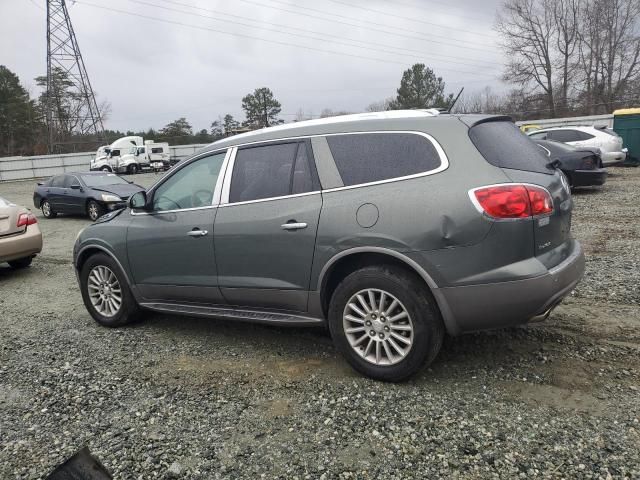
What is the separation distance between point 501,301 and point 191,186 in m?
2.72

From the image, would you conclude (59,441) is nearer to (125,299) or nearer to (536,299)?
(125,299)

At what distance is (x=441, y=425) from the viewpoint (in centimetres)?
291

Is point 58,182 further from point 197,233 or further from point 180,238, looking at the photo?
point 197,233

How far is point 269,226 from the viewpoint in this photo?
3.67 m

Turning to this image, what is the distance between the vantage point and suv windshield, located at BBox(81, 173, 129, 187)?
1423cm

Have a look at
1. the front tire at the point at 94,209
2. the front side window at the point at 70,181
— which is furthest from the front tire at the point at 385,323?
the front side window at the point at 70,181

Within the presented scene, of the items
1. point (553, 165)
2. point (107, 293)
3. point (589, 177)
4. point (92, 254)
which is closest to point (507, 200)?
point (553, 165)

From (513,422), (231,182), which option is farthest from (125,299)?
(513,422)

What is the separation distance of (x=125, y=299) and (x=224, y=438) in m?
2.35

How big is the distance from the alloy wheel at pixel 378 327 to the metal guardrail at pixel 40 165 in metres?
35.4

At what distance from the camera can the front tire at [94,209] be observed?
13.7 metres

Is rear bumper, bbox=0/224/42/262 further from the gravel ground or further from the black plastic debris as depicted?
the black plastic debris

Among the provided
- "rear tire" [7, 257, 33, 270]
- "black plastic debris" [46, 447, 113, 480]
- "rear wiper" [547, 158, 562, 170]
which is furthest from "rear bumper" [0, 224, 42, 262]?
"rear wiper" [547, 158, 562, 170]

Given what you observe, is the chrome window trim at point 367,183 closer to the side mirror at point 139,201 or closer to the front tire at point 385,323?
the front tire at point 385,323
